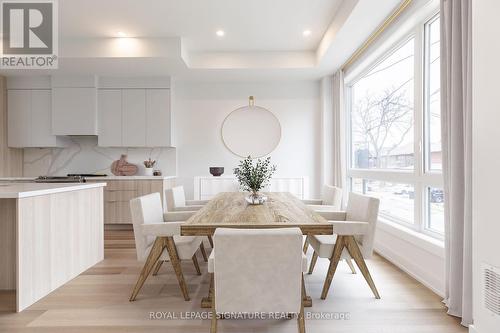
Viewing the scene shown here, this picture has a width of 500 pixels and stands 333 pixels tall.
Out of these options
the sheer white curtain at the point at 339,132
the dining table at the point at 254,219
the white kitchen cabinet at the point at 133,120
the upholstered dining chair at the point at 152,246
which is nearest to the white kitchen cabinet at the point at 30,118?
the white kitchen cabinet at the point at 133,120

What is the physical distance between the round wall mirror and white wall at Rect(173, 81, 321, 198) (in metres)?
0.09

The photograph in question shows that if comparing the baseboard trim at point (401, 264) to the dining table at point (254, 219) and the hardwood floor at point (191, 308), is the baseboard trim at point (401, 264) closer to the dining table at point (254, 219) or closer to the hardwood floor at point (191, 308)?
the hardwood floor at point (191, 308)

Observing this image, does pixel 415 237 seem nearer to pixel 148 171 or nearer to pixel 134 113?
pixel 148 171

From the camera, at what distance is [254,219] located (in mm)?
1947

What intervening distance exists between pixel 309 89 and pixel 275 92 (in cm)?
60

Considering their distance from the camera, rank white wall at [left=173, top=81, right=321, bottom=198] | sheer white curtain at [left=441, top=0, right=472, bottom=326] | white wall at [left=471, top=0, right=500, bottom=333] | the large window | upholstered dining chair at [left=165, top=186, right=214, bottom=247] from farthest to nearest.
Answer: white wall at [left=173, top=81, right=321, bottom=198]
upholstered dining chair at [left=165, top=186, right=214, bottom=247]
the large window
sheer white curtain at [left=441, top=0, right=472, bottom=326]
white wall at [left=471, top=0, right=500, bottom=333]

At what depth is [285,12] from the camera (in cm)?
353

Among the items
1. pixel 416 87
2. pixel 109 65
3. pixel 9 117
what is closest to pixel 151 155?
pixel 109 65

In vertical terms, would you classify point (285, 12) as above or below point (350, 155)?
above

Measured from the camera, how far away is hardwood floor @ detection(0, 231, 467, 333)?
77.5 inches

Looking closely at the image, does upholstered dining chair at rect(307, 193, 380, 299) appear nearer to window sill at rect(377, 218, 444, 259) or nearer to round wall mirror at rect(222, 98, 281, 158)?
window sill at rect(377, 218, 444, 259)

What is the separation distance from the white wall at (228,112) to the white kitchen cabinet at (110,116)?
943 millimetres

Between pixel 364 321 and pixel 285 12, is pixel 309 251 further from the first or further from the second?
pixel 285 12

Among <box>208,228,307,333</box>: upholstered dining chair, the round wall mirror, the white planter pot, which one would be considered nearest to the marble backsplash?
the white planter pot
